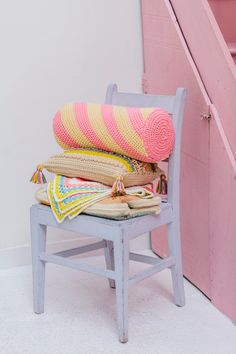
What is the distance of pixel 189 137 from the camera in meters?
2.52

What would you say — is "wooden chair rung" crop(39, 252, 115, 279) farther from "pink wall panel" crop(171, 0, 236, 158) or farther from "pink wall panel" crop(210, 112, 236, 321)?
"pink wall panel" crop(171, 0, 236, 158)

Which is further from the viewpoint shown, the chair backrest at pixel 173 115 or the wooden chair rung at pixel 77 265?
A: the chair backrest at pixel 173 115

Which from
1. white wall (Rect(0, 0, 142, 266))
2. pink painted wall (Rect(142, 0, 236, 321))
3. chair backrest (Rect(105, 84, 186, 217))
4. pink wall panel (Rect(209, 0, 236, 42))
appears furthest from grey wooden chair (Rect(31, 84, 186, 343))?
pink wall panel (Rect(209, 0, 236, 42))

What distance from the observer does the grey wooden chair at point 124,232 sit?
2.16 metres

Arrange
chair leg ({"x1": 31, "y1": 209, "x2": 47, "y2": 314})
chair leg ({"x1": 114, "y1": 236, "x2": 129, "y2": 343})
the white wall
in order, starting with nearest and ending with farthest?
chair leg ({"x1": 114, "y1": 236, "x2": 129, "y2": 343}) < chair leg ({"x1": 31, "y1": 209, "x2": 47, "y2": 314}) < the white wall

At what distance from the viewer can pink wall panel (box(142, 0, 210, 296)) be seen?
95.5 inches

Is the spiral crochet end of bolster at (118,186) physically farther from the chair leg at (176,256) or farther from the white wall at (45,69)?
the white wall at (45,69)

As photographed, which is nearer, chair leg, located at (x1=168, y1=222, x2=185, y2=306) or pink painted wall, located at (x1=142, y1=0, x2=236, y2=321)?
pink painted wall, located at (x1=142, y1=0, x2=236, y2=321)

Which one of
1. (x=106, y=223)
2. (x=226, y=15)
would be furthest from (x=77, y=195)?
(x=226, y=15)

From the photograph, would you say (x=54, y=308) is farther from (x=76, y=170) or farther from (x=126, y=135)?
(x=126, y=135)

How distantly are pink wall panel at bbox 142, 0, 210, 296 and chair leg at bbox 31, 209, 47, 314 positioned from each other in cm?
55

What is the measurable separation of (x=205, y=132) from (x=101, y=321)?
735mm

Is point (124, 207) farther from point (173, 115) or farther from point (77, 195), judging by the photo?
point (173, 115)

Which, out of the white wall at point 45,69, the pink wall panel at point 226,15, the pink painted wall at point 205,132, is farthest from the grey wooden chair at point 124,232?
the pink wall panel at point 226,15
